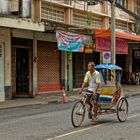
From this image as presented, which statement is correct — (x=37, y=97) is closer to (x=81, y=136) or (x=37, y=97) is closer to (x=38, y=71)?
(x=38, y=71)

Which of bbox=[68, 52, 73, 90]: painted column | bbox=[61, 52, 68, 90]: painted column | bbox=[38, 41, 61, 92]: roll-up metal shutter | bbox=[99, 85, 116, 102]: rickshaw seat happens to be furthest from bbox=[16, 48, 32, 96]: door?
bbox=[99, 85, 116, 102]: rickshaw seat

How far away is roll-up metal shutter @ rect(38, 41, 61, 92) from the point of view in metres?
27.7

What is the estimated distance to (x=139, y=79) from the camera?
129ft

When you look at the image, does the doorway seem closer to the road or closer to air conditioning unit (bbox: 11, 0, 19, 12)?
air conditioning unit (bbox: 11, 0, 19, 12)

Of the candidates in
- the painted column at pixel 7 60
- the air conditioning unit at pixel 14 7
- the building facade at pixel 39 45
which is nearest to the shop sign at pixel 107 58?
the building facade at pixel 39 45

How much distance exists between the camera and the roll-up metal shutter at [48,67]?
2767 centimetres

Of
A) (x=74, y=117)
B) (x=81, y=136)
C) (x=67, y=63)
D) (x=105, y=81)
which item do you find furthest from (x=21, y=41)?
(x=81, y=136)

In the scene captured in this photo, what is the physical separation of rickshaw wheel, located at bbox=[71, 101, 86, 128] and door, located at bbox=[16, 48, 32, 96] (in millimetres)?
13474

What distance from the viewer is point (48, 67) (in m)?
28.5

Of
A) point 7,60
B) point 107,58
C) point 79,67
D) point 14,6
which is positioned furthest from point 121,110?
point 79,67

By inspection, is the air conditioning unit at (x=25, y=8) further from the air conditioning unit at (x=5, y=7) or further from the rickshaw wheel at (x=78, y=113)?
the rickshaw wheel at (x=78, y=113)

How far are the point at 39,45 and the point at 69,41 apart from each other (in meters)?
1.85

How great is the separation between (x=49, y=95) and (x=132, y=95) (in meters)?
5.43

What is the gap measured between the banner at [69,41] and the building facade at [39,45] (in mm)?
409
